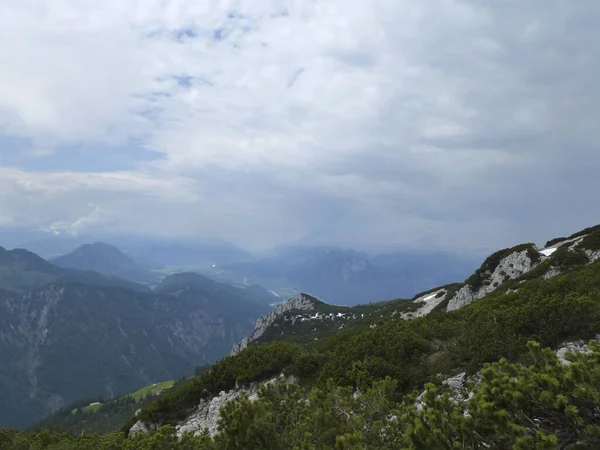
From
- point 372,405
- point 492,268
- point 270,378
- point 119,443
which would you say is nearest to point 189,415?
point 270,378

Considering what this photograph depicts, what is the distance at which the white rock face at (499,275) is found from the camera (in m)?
65.1

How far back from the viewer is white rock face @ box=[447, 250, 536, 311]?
65062 mm

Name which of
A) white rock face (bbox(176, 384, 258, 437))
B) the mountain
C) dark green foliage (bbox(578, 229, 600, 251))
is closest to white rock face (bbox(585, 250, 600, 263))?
dark green foliage (bbox(578, 229, 600, 251))

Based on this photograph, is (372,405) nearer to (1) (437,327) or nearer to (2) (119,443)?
(2) (119,443)

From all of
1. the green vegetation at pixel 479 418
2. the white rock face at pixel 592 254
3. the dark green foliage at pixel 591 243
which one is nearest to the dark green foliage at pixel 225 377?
the green vegetation at pixel 479 418

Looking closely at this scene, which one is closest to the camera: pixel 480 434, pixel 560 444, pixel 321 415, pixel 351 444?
pixel 560 444

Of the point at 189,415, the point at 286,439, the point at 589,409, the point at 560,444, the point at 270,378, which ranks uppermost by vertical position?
the point at 589,409

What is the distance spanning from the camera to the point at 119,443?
21109mm

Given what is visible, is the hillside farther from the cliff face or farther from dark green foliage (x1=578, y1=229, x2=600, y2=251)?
the cliff face

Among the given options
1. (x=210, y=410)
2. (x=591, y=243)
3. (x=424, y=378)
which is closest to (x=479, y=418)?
(x=424, y=378)

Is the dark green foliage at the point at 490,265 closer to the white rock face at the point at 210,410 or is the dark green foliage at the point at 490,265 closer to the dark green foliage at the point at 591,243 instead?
the dark green foliage at the point at 591,243

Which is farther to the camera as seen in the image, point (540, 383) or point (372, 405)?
point (372, 405)

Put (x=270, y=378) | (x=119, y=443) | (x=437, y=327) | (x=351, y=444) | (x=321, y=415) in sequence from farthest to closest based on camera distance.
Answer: (x=270, y=378), (x=437, y=327), (x=119, y=443), (x=321, y=415), (x=351, y=444)

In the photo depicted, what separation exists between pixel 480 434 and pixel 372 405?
5.69 m
